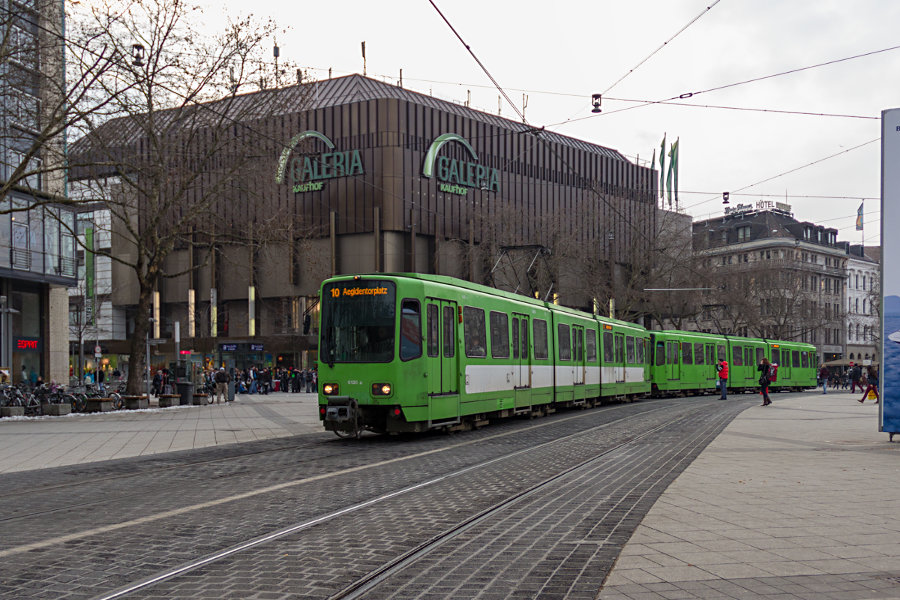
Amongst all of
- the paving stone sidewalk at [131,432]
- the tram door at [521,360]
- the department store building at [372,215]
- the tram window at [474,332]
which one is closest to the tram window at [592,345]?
the tram door at [521,360]

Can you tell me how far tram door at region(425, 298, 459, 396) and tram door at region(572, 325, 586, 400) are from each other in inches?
392

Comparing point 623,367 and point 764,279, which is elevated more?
point 764,279

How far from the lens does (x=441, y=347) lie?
1711 centimetres

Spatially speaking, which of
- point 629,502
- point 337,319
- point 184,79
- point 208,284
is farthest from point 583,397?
point 208,284

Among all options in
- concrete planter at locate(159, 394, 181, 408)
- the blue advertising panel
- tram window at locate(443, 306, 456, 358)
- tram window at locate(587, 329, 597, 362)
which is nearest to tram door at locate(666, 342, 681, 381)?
tram window at locate(587, 329, 597, 362)

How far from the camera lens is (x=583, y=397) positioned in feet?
92.8

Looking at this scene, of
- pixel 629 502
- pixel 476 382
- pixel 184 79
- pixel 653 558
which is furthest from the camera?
pixel 184 79

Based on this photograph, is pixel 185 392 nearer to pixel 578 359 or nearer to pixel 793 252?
pixel 578 359

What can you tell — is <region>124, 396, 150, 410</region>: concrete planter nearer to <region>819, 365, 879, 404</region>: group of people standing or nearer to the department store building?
<region>819, 365, 879, 404</region>: group of people standing

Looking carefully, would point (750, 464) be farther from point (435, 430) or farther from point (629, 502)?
point (435, 430)

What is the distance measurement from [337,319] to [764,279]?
198 ft

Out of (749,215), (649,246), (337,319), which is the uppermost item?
(749,215)

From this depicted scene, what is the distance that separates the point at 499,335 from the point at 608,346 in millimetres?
12218

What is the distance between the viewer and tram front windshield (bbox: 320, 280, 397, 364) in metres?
16.3
